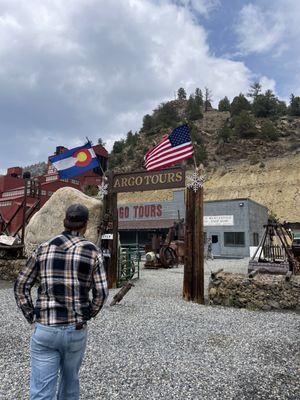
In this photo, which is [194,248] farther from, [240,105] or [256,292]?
[240,105]

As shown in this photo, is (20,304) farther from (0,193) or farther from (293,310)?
(0,193)

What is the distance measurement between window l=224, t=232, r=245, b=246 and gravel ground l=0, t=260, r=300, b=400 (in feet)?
84.2

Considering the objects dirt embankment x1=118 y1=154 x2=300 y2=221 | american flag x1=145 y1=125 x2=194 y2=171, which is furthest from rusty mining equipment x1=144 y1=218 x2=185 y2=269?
dirt embankment x1=118 y1=154 x2=300 y2=221

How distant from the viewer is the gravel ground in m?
4.11

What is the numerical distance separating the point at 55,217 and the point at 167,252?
33.3 ft

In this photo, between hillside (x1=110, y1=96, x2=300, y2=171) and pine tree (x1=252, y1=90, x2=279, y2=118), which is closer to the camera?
hillside (x1=110, y1=96, x2=300, y2=171)

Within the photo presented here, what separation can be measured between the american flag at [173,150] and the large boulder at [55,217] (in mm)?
2715

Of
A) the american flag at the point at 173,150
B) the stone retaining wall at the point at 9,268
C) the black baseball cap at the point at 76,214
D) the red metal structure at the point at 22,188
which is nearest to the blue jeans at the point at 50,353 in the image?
the black baseball cap at the point at 76,214

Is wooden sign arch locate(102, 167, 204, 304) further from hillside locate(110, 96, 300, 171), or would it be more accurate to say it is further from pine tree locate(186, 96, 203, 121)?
pine tree locate(186, 96, 203, 121)

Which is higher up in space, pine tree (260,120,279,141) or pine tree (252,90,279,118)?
pine tree (252,90,279,118)

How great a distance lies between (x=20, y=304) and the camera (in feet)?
8.86

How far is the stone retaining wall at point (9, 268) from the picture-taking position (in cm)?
1300

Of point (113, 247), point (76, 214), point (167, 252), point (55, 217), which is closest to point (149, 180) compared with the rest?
point (113, 247)

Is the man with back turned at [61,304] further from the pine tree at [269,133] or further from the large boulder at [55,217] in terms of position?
the pine tree at [269,133]
